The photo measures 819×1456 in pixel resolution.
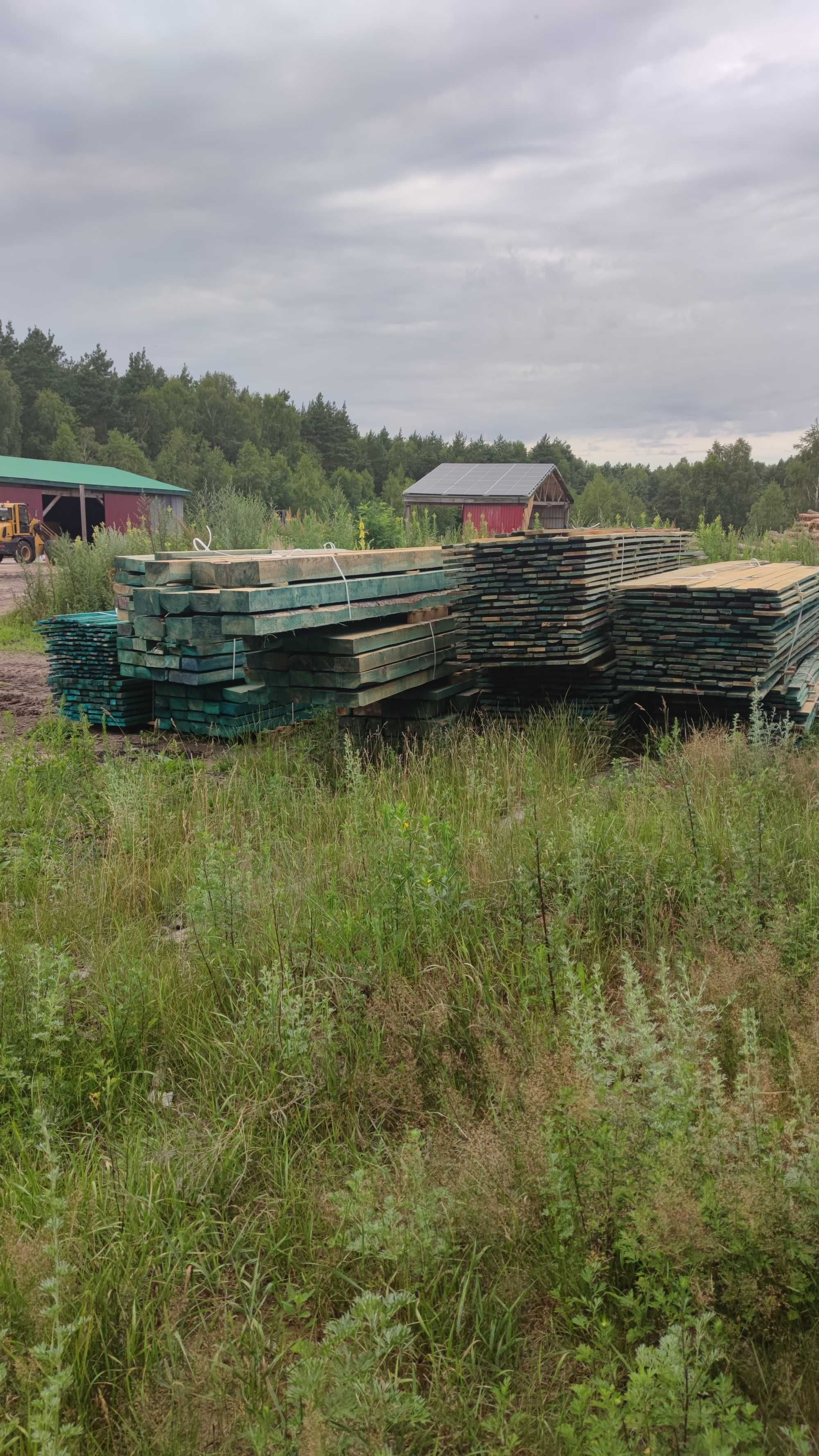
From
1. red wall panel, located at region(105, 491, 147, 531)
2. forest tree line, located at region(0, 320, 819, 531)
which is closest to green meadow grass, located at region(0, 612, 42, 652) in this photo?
red wall panel, located at region(105, 491, 147, 531)

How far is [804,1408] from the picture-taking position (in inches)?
75.2

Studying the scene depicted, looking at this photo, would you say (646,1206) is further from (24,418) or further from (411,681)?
(24,418)

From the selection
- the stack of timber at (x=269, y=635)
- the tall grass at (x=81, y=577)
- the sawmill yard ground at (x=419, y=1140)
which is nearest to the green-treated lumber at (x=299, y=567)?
the stack of timber at (x=269, y=635)

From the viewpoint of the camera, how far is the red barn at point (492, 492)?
3638 centimetres

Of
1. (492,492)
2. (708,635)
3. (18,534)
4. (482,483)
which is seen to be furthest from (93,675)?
(482,483)

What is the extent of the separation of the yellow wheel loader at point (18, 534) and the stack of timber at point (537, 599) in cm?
2641

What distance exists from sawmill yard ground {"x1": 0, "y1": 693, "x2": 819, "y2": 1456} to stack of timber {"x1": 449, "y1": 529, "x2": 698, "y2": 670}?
2.45m

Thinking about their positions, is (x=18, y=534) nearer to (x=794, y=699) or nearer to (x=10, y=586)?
(x=10, y=586)

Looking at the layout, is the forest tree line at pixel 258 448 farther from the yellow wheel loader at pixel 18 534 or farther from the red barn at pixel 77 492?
the yellow wheel loader at pixel 18 534

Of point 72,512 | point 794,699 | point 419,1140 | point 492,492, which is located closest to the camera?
point 419,1140

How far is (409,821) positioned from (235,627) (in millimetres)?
2133

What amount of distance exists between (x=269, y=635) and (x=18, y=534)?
2804 centimetres

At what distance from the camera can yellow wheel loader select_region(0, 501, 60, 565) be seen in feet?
102

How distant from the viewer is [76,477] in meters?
39.7
